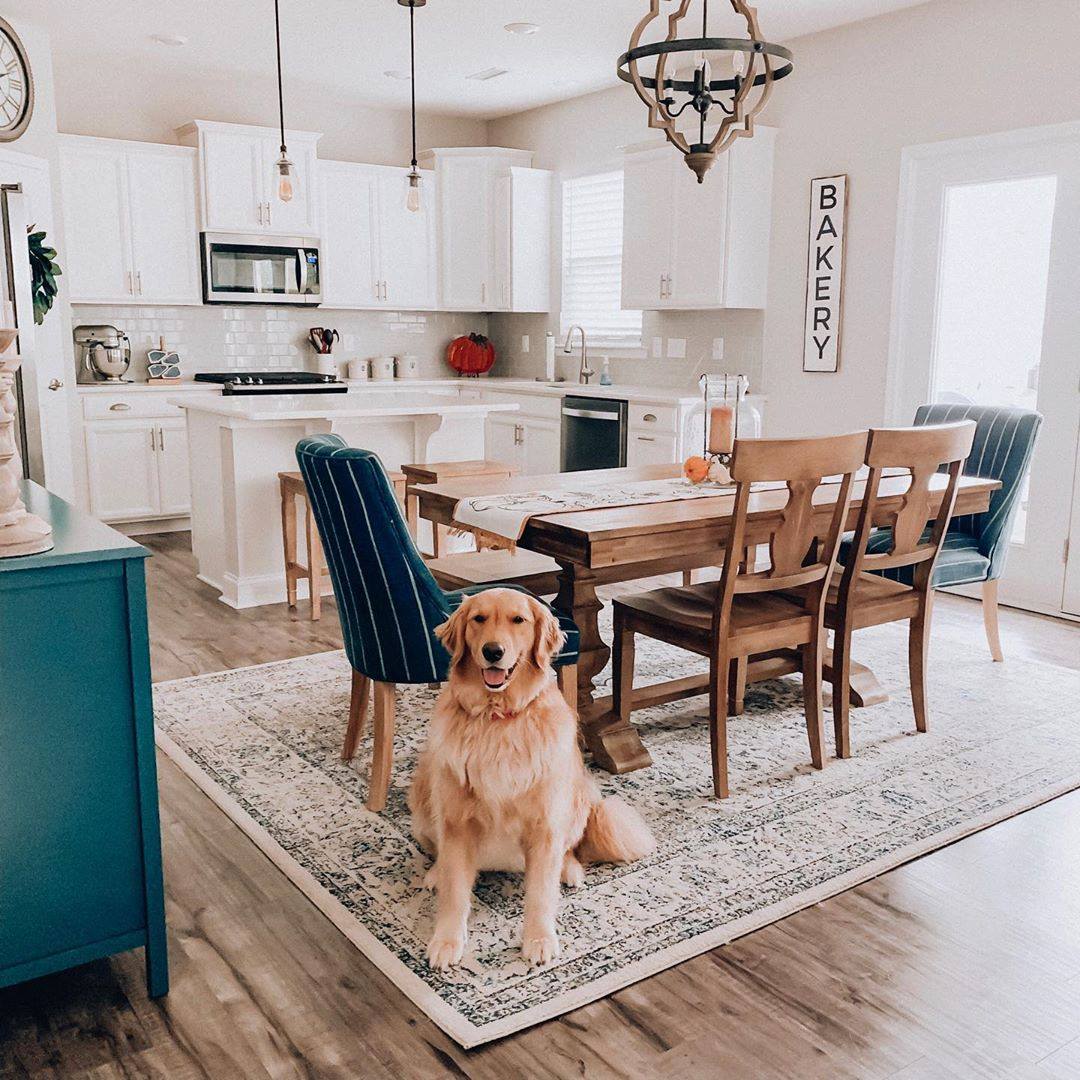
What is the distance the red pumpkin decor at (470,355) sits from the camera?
7.99 metres

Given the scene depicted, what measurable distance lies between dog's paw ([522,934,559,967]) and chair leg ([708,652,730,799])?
0.88m

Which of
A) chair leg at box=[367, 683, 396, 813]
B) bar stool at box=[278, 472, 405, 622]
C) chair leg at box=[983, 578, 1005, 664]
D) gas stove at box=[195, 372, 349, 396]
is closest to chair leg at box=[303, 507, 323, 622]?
bar stool at box=[278, 472, 405, 622]

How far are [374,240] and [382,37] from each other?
176 cm

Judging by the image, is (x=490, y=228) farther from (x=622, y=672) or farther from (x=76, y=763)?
(x=76, y=763)

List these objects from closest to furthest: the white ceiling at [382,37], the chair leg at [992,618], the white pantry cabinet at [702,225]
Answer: the chair leg at [992,618] → the white ceiling at [382,37] → the white pantry cabinet at [702,225]

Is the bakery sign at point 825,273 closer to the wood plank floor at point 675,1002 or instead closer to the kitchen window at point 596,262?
the kitchen window at point 596,262

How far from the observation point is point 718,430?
343cm

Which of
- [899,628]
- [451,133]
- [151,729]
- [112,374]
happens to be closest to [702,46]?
[151,729]

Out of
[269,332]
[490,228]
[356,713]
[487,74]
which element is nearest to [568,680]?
[356,713]

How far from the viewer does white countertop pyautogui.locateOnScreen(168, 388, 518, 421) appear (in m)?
4.44

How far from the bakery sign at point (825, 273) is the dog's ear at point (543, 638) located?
396cm

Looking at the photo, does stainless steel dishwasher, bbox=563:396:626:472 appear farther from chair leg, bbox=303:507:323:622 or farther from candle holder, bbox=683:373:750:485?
candle holder, bbox=683:373:750:485

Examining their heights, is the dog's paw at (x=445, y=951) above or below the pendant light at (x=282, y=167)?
below

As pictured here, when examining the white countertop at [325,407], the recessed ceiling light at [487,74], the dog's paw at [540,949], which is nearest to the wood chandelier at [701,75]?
the dog's paw at [540,949]
